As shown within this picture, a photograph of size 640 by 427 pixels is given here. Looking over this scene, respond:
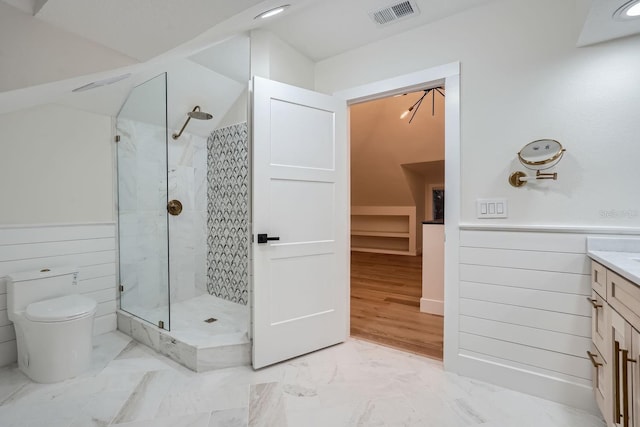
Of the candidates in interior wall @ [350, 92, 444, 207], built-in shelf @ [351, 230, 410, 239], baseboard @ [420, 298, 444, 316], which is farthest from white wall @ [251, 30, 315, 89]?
built-in shelf @ [351, 230, 410, 239]

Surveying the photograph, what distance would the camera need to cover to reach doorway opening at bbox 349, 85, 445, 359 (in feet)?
9.23

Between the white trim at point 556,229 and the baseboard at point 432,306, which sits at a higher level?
the white trim at point 556,229

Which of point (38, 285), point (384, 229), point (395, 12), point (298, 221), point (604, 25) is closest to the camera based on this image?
point (604, 25)

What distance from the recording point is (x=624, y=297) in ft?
3.64

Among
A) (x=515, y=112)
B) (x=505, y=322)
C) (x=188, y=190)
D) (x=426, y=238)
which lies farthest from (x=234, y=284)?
(x=515, y=112)

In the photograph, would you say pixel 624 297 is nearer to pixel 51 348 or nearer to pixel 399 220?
pixel 51 348

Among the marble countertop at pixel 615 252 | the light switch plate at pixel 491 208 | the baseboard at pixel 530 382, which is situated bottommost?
the baseboard at pixel 530 382

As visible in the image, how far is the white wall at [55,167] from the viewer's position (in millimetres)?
2053

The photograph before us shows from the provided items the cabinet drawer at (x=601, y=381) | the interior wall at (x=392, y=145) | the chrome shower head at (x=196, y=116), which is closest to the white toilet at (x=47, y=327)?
the chrome shower head at (x=196, y=116)

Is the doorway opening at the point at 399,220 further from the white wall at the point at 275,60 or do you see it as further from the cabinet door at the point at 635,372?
the cabinet door at the point at 635,372

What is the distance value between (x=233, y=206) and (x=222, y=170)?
43 centimetres

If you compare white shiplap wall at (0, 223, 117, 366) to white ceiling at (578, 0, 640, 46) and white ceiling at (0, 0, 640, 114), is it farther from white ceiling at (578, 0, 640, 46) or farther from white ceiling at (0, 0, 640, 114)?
white ceiling at (578, 0, 640, 46)

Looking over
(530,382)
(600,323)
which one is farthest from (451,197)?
(530,382)

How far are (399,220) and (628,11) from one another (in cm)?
587
